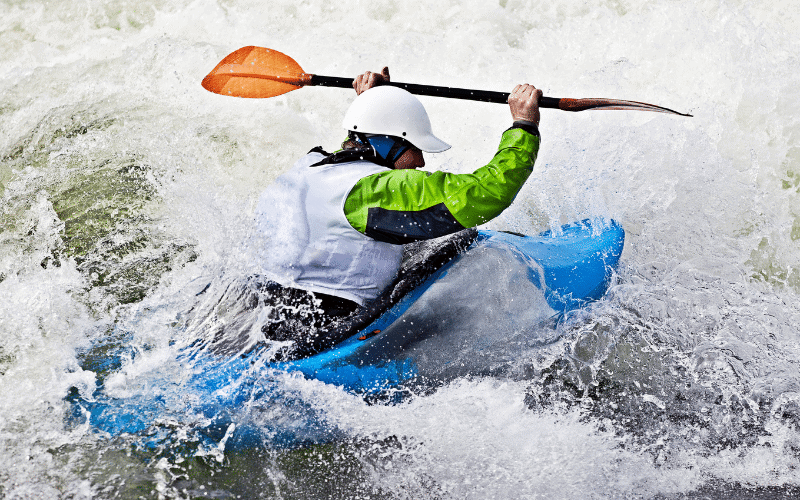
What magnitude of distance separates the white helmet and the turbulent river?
67 centimetres

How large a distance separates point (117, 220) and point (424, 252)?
9.60 ft

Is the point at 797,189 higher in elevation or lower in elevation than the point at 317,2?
lower

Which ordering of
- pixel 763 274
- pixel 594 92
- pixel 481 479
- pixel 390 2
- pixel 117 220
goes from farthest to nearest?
pixel 390 2
pixel 594 92
pixel 117 220
pixel 763 274
pixel 481 479

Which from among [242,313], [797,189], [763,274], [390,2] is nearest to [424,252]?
[242,313]

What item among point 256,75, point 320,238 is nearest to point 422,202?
point 320,238

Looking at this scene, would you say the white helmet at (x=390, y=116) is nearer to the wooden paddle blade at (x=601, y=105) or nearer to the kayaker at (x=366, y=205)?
the kayaker at (x=366, y=205)

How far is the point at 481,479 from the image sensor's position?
2.65 m

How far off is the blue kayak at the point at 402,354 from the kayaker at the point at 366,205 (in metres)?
0.16

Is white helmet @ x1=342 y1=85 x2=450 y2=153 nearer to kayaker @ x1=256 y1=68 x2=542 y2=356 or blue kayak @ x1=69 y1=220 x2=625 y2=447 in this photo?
kayaker @ x1=256 y1=68 x2=542 y2=356

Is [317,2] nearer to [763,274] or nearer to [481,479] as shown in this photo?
[763,274]

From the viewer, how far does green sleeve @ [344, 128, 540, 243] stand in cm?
266

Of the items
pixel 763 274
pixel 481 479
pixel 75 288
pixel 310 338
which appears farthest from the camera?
pixel 763 274

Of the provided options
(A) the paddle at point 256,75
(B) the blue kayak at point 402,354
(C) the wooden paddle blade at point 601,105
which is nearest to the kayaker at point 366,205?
(B) the blue kayak at point 402,354

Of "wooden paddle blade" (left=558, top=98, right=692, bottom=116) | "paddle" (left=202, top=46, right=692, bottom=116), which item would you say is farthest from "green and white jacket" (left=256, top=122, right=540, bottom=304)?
"paddle" (left=202, top=46, right=692, bottom=116)
